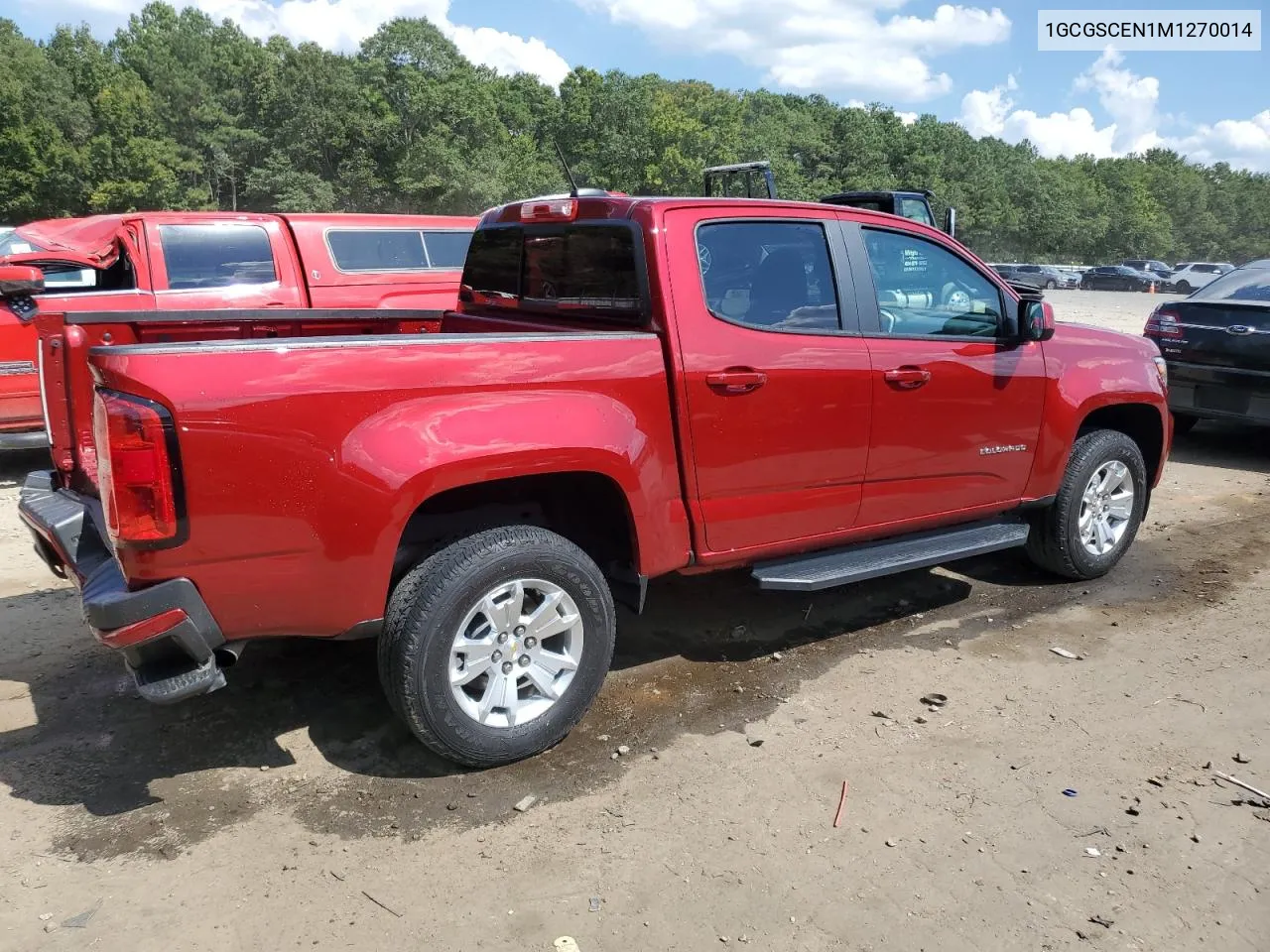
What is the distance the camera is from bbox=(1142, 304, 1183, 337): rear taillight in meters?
8.28

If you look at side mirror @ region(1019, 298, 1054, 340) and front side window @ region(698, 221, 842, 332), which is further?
side mirror @ region(1019, 298, 1054, 340)

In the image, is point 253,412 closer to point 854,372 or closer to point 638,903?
point 638,903

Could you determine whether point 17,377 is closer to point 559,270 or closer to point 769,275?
point 559,270

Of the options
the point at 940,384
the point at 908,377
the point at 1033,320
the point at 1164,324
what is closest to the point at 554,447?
the point at 908,377

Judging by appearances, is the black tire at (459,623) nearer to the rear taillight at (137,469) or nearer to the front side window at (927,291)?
the rear taillight at (137,469)

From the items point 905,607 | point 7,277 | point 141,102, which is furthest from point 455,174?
point 905,607

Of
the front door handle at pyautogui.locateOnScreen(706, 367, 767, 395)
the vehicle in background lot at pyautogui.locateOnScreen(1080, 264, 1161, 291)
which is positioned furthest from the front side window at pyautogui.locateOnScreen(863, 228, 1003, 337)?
the vehicle in background lot at pyautogui.locateOnScreen(1080, 264, 1161, 291)

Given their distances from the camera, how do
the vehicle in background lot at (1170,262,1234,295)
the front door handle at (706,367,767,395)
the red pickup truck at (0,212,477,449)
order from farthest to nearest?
the vehicle in background lot at (1170,262,1234,295) → the red pickup truck at (0,212,477,449) → the front door handle at (706,367,767,395)

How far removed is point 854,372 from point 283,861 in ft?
8.90

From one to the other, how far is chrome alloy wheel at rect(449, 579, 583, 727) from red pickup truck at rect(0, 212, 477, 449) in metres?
4.09

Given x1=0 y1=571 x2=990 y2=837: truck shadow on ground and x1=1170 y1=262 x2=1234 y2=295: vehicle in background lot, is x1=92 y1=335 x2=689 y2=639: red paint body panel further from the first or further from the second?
x1=1170 y1=262 x2=1234 y2=295: vehicle in background lot

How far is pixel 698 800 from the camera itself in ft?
10.4

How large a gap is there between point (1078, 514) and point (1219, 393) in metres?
3.90

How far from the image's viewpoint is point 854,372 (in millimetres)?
3947
